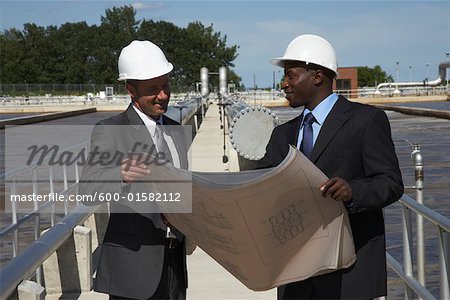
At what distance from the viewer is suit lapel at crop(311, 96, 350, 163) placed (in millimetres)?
3830

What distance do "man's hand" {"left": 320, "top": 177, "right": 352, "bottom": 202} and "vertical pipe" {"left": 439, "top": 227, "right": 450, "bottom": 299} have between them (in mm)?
669

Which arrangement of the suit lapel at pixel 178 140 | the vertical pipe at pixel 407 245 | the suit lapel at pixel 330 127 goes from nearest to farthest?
1. the suit lapel at pixel 330 127
2. the suit lapel at pixel 178 140
3. the vertical pipe at pixel 407 245

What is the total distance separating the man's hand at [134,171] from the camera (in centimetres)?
378

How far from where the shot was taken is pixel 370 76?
169m

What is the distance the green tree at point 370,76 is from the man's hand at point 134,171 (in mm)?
160948

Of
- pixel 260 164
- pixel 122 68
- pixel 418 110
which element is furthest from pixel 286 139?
pixel 418 110

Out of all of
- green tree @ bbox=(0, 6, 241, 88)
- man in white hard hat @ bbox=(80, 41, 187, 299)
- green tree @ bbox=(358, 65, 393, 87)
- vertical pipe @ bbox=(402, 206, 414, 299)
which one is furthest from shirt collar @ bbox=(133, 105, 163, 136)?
green tree @ bbox=(358, 65, 393, 87)

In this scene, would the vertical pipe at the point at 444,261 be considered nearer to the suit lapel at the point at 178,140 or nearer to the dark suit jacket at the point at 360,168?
the dark suit jacket at the point at 360,168

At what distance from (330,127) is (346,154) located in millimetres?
139

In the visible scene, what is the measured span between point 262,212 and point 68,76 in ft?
411

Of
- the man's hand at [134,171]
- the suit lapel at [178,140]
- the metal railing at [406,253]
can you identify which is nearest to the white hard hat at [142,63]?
the suit lapel at [178,140]

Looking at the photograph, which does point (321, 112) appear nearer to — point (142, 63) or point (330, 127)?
point (330, 127)

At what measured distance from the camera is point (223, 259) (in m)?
3.87

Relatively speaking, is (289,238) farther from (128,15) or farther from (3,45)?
(128,15)
